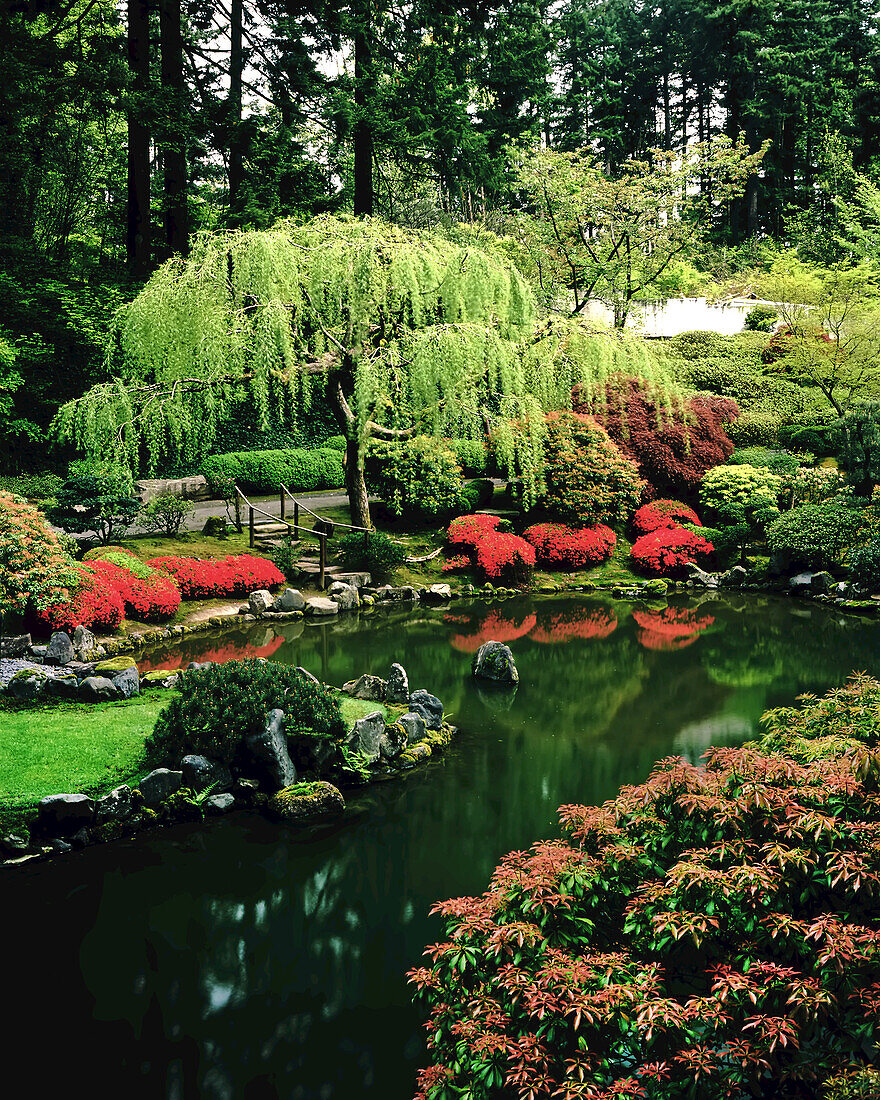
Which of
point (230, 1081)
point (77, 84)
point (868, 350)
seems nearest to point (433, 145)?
point (77, 84)

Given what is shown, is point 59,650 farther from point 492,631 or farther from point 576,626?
point 576,626

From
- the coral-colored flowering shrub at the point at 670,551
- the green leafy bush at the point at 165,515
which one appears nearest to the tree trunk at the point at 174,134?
the green leafy bush at the point at 165,515

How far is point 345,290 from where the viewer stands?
1377cm

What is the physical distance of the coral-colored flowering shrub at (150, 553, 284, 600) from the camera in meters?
13.6

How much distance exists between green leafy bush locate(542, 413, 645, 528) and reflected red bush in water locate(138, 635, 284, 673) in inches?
274

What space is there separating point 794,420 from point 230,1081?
19.6 m

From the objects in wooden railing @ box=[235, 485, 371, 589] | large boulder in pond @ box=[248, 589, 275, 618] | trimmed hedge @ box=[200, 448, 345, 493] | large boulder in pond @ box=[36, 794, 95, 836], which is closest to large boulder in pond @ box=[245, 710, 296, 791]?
large boulder in pond @ box=[36, 794, 95, 836]

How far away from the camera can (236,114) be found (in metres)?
19.5

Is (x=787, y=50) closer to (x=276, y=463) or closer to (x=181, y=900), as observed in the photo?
(x=276, y=463)

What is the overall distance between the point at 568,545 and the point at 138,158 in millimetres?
12209

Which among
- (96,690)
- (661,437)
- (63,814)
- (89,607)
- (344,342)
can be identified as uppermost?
Result: (344,342)

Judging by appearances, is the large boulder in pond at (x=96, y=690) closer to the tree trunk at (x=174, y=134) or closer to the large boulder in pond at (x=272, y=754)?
the large boulder in pond at (x=272, y=754)

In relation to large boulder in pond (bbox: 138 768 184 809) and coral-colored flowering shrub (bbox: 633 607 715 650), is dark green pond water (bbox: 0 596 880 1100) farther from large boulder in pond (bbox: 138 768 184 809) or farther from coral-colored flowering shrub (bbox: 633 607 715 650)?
coral-colored flowering shrub (bbox: 633 607 715 650)

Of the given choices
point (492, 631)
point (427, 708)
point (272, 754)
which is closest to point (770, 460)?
point (492, 631)
